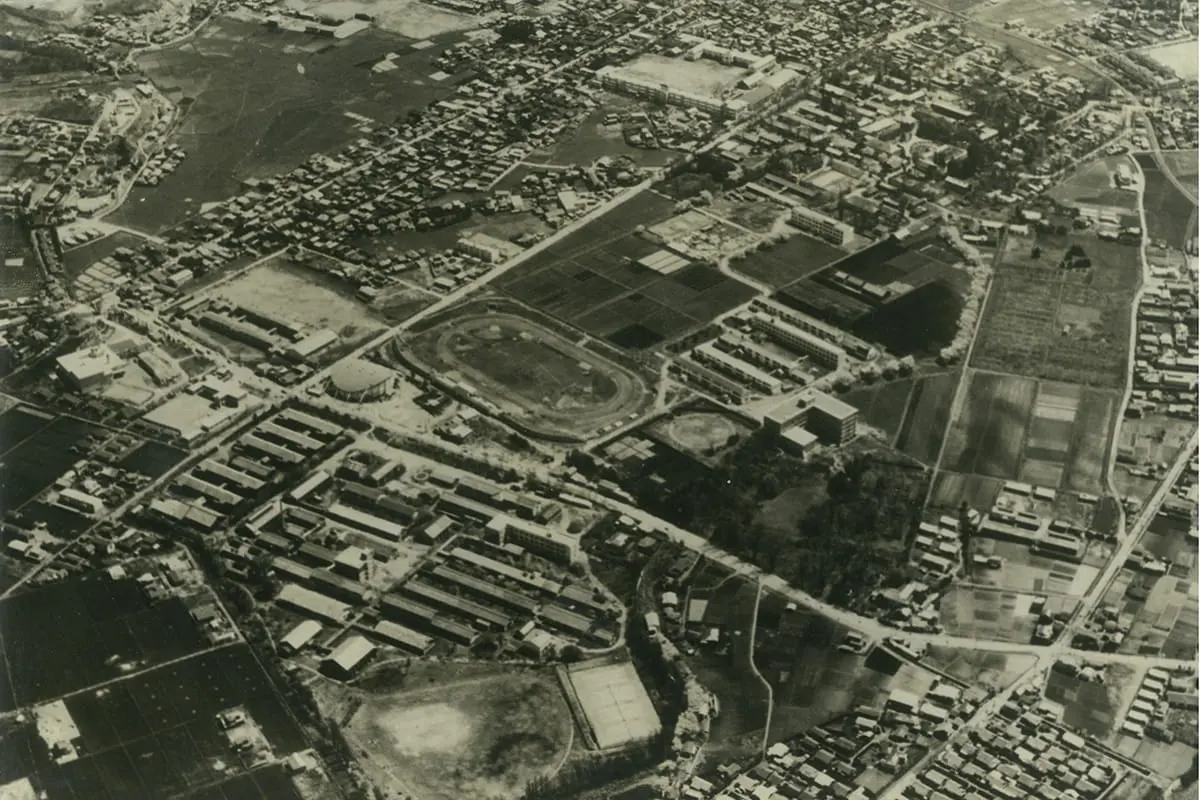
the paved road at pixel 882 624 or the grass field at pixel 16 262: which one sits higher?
the paved road at pixel 882 624

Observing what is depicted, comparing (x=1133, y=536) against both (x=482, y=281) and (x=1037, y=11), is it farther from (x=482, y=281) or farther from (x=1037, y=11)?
(x=1037, y=11)

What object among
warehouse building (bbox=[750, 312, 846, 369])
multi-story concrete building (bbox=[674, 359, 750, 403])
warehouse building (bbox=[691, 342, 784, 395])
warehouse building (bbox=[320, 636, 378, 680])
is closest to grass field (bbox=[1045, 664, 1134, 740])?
warehouse building (bbox=[691, 342, 784, 395])

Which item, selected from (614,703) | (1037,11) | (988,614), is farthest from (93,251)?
(1037,11)

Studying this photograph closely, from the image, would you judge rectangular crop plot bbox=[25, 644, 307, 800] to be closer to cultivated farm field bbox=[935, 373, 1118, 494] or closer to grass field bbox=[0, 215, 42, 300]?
cultivated farm field bbox=[935, 373, 1118, 494]

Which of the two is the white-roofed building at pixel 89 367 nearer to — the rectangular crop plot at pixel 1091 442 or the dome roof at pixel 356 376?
the dome roof at pixel 356 376

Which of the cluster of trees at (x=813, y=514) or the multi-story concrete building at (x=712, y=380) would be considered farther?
the multi-story concrete building at (x=712, y=380)

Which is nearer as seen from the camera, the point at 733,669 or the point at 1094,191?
the point at 733,669

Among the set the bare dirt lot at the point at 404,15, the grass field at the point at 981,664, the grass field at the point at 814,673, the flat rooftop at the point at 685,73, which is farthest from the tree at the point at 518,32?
the grass field at the point at 981,664

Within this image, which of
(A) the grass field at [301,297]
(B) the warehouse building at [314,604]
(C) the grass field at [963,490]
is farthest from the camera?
(A) the grass field at [301,297]
